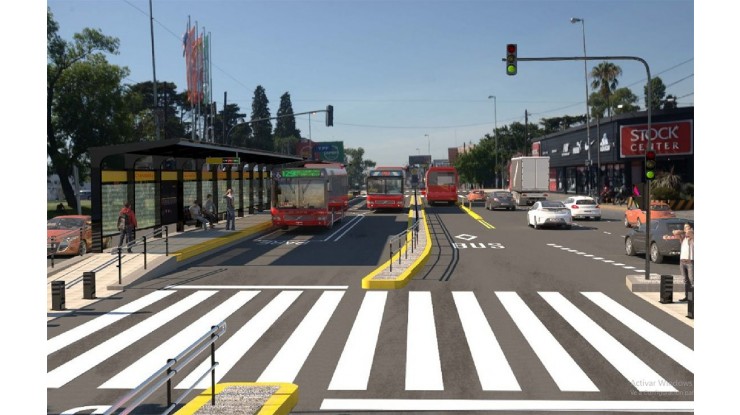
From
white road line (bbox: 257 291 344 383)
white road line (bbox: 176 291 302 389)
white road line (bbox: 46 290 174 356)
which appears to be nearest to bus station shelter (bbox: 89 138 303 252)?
white road line (bbox: 46 290 174 356)

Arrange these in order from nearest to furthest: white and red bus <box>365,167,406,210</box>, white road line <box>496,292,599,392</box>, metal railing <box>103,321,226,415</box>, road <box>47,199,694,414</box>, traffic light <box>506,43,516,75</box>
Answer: metal railing <box>103,321,226,415</box> < road <box>47,199,694,414</box> < white road line <box>496,292,599,392</box> < traffic light <box>506,43,516,75</box> < white and red bus <box>365,167,406,210</box>

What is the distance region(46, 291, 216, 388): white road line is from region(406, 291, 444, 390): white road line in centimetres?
473

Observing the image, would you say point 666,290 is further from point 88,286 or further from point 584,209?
point 584,209

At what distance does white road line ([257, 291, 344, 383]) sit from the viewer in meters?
8.98

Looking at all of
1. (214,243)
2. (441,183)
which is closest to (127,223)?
(214,243)

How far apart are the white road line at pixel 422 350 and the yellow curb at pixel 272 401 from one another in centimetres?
162

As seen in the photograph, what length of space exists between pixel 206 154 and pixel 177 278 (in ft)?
39.1

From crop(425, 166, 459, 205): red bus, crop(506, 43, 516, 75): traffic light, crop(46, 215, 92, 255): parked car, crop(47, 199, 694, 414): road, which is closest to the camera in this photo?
crop(47, 199, 694, 414): road

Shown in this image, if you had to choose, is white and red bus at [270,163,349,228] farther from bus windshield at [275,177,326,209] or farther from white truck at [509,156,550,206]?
white truck at [509,156,550,206]

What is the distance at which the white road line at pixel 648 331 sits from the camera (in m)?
9.70

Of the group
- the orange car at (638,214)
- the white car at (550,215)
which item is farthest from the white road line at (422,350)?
the orange car at (638,214)

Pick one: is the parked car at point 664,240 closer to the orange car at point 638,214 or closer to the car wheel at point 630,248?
the car wheel at point 630,248

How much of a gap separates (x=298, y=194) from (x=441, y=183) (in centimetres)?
2690

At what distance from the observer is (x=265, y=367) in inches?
367
